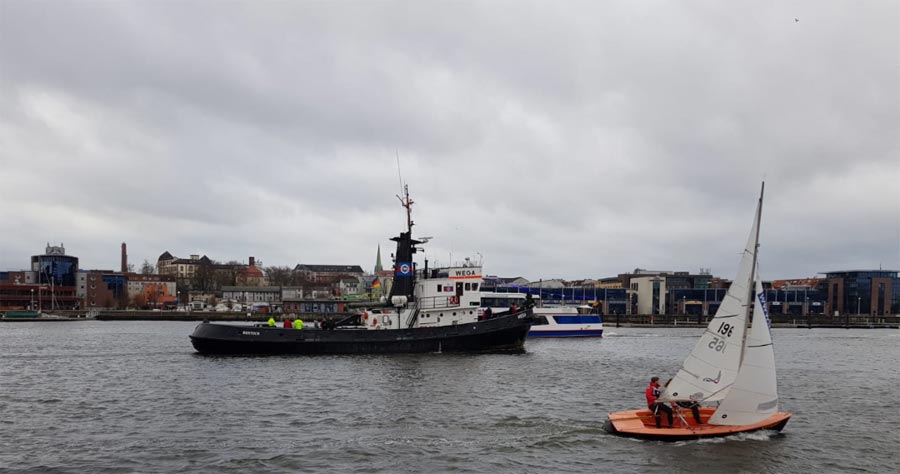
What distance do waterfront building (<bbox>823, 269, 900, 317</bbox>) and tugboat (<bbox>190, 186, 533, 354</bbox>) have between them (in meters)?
127

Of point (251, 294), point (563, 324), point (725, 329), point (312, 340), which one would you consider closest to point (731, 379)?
point (725, 329)

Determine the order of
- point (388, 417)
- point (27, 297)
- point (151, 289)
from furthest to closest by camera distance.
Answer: point (151, 289)
point (27, 297)
point (388, 417)

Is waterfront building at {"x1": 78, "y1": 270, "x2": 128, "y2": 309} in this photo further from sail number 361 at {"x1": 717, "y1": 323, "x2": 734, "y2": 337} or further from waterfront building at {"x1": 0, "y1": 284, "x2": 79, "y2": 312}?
sail number 361 at {"x1": 717, "y1": 323, "x2": 734, "y2": 337}

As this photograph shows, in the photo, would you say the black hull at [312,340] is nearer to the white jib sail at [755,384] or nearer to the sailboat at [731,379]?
the sailboat at [731,379]

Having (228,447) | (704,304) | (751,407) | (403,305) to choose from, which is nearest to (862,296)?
(704,304)

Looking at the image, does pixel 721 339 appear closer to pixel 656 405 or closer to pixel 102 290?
pixel 656 405

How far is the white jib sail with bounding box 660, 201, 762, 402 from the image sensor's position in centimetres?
2317

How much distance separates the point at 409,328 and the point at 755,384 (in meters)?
29.8

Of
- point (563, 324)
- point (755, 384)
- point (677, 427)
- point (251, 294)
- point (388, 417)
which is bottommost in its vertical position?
point (251, 294)

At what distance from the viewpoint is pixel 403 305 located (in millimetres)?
51250

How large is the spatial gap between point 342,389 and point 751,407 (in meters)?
19.1

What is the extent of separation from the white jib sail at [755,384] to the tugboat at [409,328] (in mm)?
28468

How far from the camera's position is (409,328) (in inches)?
1935

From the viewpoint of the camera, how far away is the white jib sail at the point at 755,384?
2248cm
